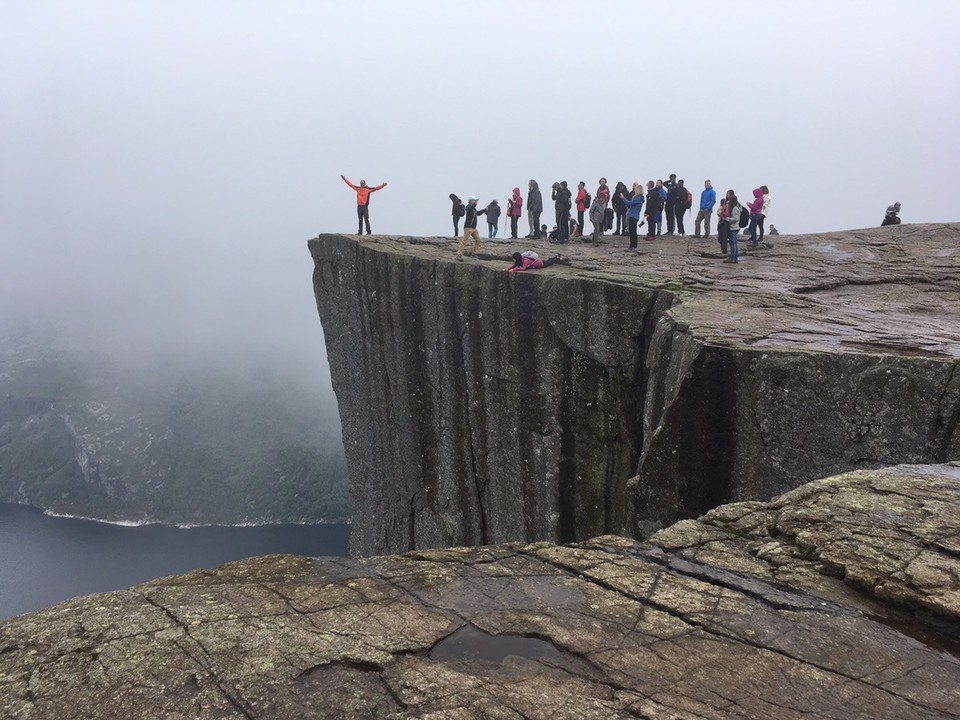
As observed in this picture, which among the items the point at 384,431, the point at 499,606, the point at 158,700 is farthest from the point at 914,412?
the point at 384,431

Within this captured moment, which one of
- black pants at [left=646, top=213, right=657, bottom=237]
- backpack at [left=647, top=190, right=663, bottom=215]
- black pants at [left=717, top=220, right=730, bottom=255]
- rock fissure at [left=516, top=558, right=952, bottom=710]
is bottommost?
rock fissure at [left=516, top=558, right=952, bottom=710]

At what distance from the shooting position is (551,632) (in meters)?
5.25

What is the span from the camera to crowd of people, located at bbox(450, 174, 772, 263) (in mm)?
22312

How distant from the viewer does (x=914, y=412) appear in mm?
9008

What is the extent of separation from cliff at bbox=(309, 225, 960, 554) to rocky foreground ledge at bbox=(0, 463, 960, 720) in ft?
9.57

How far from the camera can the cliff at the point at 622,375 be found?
9922 mm

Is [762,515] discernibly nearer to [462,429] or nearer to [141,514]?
[462,429]

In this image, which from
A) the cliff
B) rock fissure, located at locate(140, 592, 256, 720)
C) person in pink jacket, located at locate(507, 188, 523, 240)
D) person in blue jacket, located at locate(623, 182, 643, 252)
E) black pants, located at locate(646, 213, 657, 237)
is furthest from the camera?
person in pink jacket, located at locate(507, 188, 523, 240)

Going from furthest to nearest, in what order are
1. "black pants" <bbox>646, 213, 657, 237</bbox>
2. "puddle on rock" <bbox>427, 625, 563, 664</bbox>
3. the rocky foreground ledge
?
"black pants" <bbox>646, 213, 657, 237</bbox> < "puddle on rock" <bbox>427, 625, 563, 664</bbox> < the rocky foreground ledge

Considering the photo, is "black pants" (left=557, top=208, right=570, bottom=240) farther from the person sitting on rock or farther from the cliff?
the person sitting on rock

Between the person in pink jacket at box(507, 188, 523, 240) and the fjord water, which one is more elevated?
the person in pink jacket at box(507, 188, 523, 240)

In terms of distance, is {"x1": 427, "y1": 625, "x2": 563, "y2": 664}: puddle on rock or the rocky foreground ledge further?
{"x1": 427, "y1": 625, "x2": 563, "y2": 664}: puddle on rock

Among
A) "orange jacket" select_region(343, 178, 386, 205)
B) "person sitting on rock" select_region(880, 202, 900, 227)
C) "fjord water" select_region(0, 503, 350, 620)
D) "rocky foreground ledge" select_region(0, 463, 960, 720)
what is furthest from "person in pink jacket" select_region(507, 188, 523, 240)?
"fjord water" select_region(0, 503, 350, 620)

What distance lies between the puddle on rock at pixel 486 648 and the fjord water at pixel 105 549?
59.1 metres
